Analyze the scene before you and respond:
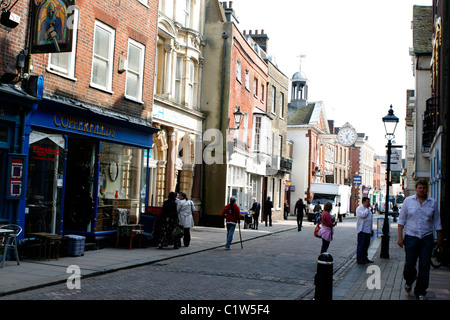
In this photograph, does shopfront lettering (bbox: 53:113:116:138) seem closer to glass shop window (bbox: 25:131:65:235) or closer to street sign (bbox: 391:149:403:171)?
glass shop window (bbox: 25:131:65:235)

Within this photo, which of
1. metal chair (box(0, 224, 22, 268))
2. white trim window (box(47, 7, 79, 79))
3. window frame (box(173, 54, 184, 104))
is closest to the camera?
metal chair (box(0, 224, 22, 268))

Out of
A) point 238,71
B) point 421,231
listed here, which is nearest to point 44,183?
point 421,231

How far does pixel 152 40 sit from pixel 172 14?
511cm

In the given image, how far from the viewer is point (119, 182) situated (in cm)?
1616

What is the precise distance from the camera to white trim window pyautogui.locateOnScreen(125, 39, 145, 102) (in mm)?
16500

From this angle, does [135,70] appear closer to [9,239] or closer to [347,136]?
[9,239]

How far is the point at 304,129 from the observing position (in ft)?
169

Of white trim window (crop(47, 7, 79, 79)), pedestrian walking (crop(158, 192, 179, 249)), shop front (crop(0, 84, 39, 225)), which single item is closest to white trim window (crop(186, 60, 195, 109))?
pedestrian walking (crop(158, 192, 179, 249))

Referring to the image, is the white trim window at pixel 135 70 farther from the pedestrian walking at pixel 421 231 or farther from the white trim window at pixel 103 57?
the pedestrian walking at pixel 421 231

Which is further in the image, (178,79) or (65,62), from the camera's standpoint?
(178,79)

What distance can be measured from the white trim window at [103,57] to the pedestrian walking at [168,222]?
4.01 m

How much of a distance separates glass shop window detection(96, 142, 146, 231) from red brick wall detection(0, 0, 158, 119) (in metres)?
1.35

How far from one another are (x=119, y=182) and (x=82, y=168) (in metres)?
1.69
